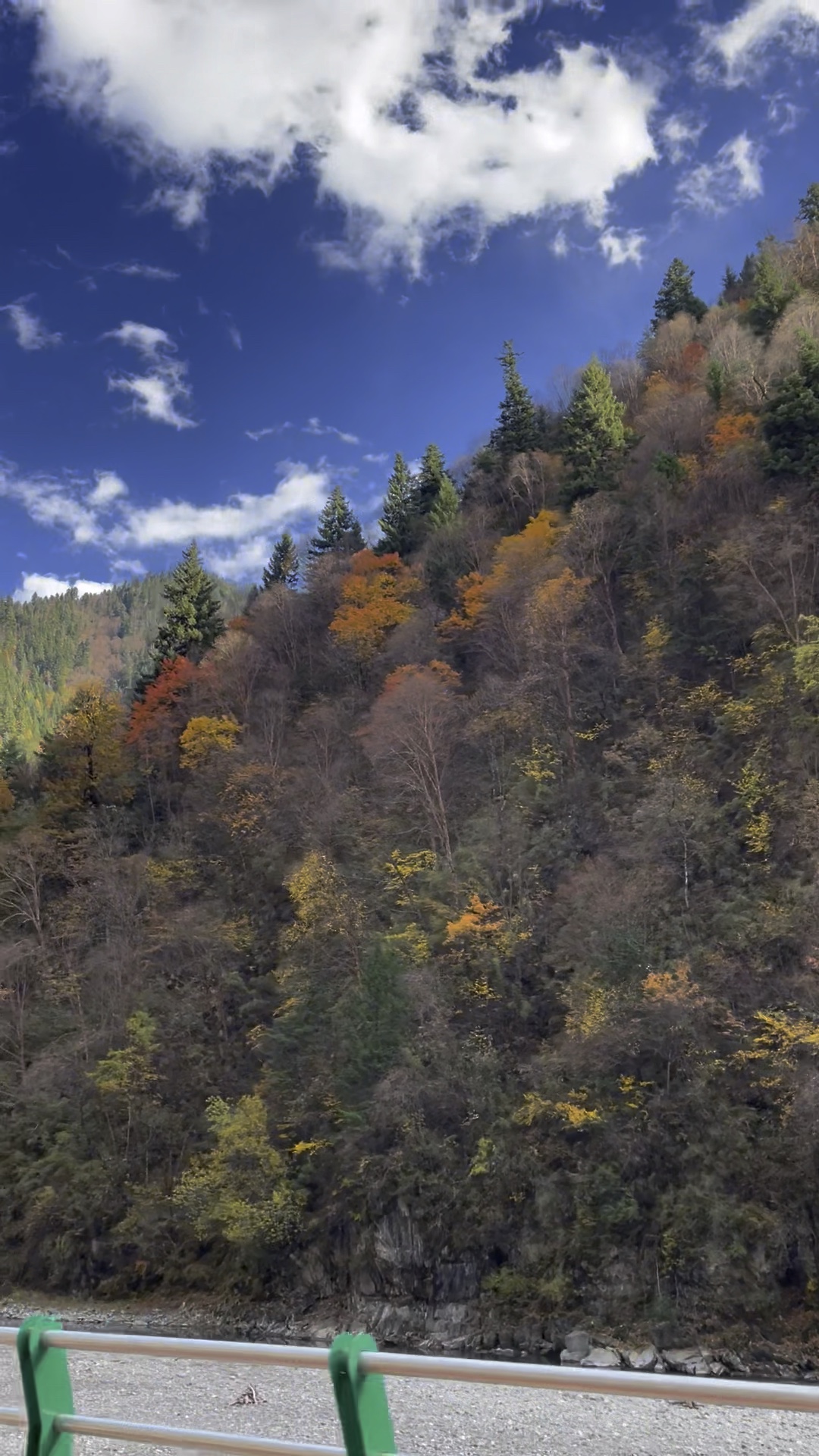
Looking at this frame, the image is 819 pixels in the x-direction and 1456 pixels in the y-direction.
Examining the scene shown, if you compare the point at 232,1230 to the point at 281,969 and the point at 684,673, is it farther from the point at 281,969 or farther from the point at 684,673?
the point at 684,673

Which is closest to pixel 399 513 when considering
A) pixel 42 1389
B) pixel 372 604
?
pixel 372 604

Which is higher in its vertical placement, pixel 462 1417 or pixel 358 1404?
pixel 358 1404

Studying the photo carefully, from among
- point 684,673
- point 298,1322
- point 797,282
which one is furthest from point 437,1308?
point 797,282

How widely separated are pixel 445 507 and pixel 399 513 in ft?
17.7

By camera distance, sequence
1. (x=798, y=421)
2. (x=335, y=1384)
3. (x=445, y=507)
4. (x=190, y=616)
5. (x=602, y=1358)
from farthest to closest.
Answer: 1. (x=190, y=616)
2. (x=445, y=507)
3. (x=798, y=421)
4. (x=602, y=1358)
5. (x=335, y=1384)

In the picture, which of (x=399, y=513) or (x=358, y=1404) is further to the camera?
(x=399, y=513)

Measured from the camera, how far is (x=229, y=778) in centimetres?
3534

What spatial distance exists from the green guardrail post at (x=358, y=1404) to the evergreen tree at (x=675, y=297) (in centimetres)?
6215

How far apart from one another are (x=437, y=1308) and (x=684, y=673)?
20057 mm

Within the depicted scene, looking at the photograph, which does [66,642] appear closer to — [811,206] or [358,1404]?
[811,206]

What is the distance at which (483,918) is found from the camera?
23.7 meters

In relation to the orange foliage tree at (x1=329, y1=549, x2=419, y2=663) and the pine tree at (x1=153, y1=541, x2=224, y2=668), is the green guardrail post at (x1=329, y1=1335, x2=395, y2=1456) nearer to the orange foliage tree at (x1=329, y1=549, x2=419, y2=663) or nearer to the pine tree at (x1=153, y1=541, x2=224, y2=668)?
the orange foliage tree at (x1=329, y1=549, x2=419, y2=663)

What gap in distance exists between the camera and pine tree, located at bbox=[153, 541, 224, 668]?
1937 inches

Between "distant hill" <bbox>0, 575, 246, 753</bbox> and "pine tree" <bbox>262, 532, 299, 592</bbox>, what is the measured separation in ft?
181
